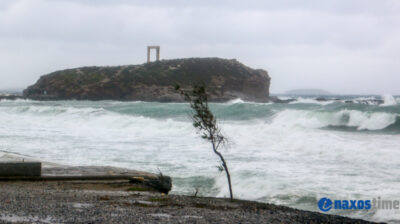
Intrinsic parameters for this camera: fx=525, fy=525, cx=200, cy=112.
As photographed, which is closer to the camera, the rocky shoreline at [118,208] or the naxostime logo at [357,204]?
the rocky shoreline at [118,208]

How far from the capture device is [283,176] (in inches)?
523

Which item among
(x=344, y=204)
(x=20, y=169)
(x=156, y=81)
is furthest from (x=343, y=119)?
(x=156, y=81)

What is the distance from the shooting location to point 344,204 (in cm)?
1033

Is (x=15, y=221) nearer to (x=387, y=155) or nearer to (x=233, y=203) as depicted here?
(x=233, y=203)

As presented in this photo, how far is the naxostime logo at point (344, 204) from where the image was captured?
32.9 ft

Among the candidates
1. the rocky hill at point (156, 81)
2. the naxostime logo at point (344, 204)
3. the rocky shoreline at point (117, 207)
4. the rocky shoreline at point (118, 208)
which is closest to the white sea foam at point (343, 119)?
the naxostime logo at point (344, 204)

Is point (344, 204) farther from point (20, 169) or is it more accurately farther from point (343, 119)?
point (343, 119)

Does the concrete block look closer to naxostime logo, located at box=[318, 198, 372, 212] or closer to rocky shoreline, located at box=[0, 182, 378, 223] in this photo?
rocky shoreline, located at box=[0, 182, 378, 223]

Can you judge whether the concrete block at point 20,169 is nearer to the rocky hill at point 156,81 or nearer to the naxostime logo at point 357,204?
the naxostime logo at point 357,204

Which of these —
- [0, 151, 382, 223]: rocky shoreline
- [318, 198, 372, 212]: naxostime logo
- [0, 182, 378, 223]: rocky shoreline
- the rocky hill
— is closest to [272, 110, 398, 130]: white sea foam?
[318, 198, 372, 212]: naxostime logo

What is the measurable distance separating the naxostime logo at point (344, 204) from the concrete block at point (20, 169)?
579 centimetres

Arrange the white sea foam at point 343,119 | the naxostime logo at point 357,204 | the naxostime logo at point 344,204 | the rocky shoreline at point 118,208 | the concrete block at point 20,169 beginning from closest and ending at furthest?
the rocky shoreline at point 118,208 → the naxostime logo at point 357,204 → the naxostime logo at point 344,204 → the concrete block at point 20,169 → the white sea foam at point 343,119

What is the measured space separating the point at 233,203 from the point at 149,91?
70.3 meters

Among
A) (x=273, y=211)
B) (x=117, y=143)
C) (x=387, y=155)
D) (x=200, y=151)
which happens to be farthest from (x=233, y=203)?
(x=117, y=143)
